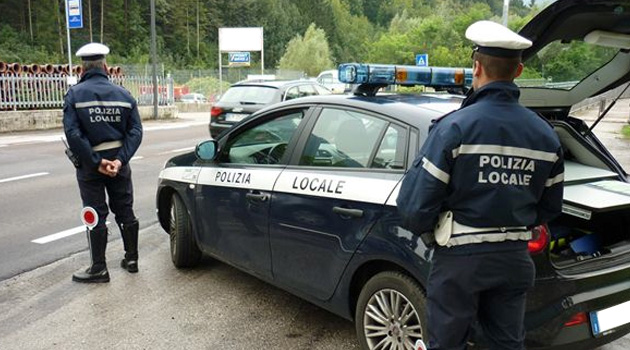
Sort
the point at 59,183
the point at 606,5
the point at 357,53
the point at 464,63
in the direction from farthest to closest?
the point at 357,53 → the point at 464,63 → the point at 59,183 → the point at 606,5

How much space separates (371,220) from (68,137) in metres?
2.68

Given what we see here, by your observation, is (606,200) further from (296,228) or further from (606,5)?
(296,228)

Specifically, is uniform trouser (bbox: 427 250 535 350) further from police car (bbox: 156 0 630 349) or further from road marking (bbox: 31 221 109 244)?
road marking (bbox: 31 221 109 244)

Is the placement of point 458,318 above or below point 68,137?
below

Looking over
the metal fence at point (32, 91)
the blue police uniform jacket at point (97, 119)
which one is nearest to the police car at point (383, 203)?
the blue police uniform jacket at point (97, 119)

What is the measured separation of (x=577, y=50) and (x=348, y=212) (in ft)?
6.79

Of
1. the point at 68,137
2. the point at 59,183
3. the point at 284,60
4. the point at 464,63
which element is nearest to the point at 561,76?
the point at 68,137

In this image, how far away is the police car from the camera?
2803 millimetres

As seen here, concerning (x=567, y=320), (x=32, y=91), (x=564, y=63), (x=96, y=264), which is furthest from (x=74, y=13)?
(x=567, y=320)

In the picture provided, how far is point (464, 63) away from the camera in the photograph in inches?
1559

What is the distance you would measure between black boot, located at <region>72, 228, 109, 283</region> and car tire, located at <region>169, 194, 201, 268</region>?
0.58m

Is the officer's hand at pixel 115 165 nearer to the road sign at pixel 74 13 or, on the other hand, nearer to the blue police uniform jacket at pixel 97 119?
the blue police uniform jacket at pixel 97 119

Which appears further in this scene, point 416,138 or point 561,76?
point 561,76

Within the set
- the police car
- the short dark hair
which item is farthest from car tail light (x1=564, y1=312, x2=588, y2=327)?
the short dark hair
